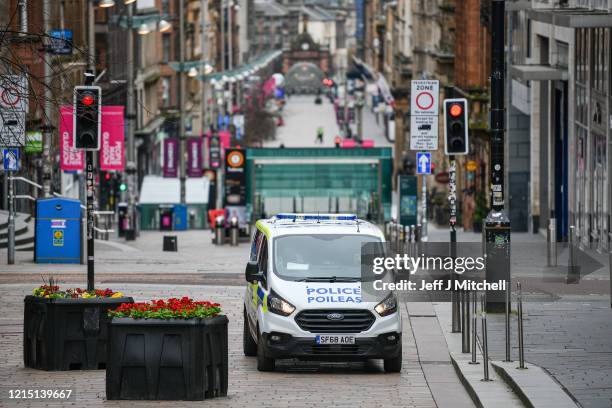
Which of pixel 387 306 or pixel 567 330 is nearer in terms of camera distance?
pixel 387 306

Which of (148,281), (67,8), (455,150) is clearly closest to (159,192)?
(67,8)

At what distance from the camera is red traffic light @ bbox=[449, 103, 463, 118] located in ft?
80.9

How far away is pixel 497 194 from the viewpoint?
79.6ft

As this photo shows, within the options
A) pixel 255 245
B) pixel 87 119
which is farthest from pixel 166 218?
pixel 255 245

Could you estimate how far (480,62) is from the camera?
69375mm

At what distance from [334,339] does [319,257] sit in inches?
51.8

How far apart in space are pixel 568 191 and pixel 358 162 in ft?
24.3

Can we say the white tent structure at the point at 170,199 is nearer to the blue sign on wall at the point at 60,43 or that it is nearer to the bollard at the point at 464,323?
the blue sign on wall at the point at 60,43

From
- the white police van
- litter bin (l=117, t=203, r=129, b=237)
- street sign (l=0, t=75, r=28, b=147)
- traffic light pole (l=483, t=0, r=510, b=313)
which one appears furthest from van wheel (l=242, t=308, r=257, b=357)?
litter bin (l=117, t=203, r=129, b=237)

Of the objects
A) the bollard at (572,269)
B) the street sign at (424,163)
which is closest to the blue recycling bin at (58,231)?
the street sign at (424,163)

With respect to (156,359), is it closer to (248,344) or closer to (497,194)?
(248,344)

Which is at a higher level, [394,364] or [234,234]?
[234,234]

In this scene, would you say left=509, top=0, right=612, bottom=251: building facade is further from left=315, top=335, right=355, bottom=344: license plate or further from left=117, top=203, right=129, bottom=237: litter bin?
left=315, top=335, right=355, bottom=344: license plate

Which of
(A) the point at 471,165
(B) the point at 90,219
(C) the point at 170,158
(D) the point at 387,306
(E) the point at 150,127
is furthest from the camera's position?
(E) the point at 150,127
